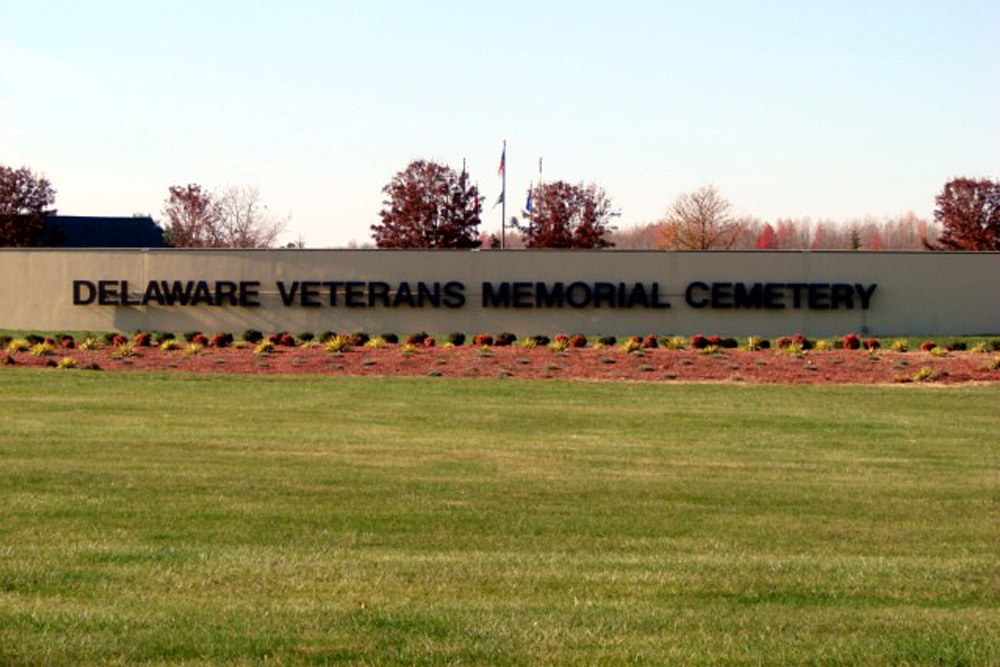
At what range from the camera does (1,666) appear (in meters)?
6.08

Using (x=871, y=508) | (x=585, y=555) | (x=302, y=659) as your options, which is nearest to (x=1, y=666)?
(x=302, y=659)

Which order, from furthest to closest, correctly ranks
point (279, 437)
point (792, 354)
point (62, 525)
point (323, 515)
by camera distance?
point (792, 354) → point (279, 437) → point (323, 515) → point (62, 525)

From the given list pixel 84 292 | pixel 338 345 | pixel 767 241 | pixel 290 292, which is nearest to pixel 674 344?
pixel 338 345

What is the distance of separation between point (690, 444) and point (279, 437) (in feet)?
17.4

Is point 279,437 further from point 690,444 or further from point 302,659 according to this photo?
point 302,659

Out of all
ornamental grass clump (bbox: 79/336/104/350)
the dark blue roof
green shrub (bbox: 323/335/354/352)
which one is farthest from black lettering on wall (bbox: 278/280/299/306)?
the dark blue roof

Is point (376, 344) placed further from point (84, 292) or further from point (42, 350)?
point (84, 292)

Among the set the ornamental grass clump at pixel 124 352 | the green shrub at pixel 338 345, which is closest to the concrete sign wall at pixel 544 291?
the green shrub at pixel 338 345

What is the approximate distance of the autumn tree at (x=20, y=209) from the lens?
2689 inches

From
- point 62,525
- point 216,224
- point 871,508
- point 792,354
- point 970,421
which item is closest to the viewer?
point 62,525

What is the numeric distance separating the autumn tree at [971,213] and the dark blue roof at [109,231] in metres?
41.6

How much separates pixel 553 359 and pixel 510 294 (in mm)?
13054

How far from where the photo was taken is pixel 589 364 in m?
30.0

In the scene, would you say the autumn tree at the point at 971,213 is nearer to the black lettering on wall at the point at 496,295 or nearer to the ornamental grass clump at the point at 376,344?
the black lettering on wall at the point at 496,295
